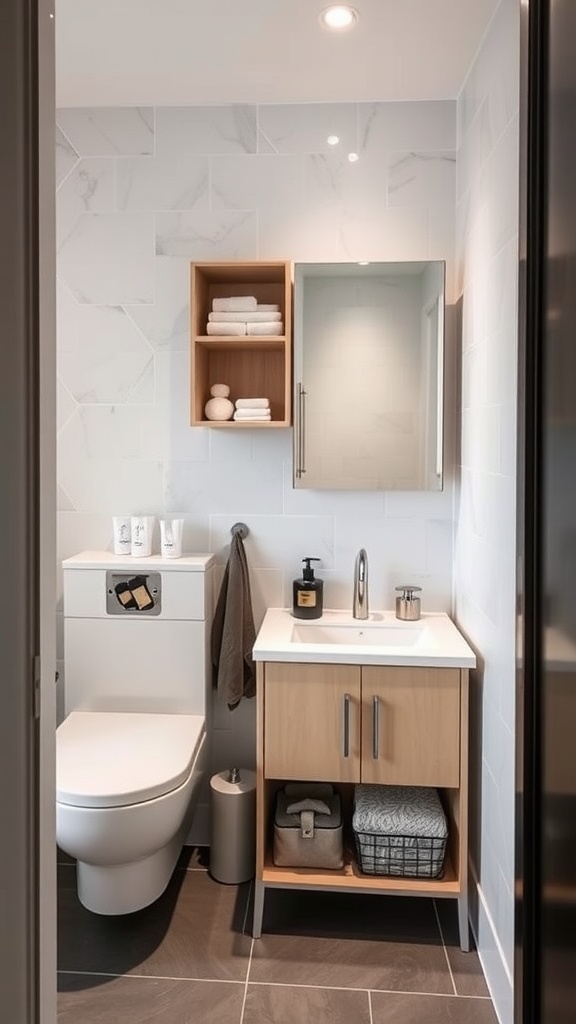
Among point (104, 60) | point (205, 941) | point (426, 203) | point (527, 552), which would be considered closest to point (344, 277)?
point (426, 203)

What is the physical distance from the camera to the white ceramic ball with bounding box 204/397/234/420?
2426 millimetres

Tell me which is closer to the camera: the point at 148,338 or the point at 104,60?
the point at 104,60

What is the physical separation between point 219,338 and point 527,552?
1487 millimetres

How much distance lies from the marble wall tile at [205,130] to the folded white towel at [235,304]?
53cm

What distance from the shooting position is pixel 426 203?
8.07ft

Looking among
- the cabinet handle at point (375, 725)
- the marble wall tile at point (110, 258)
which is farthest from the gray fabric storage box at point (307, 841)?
the marble wall tile at point (110, 258)

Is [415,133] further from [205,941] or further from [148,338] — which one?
[205,941]

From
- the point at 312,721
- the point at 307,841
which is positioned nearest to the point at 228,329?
the point at 312,721

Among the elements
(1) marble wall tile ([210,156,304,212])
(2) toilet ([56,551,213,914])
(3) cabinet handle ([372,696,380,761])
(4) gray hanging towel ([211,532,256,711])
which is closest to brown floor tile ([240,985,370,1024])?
(2) toilet ([56,551,213,914])

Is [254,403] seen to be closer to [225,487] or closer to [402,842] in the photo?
[225,487]

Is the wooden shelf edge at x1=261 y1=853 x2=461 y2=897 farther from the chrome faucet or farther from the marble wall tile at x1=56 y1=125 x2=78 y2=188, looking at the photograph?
the marble wall tile at x1=56 y1=125 x2=78 y2=188

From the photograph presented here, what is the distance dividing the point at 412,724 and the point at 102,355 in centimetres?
156

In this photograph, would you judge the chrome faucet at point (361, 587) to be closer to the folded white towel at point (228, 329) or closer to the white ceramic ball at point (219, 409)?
the white ceramic ball at point (219, 409)

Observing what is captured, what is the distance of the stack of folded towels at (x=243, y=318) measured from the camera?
236 centimetres
